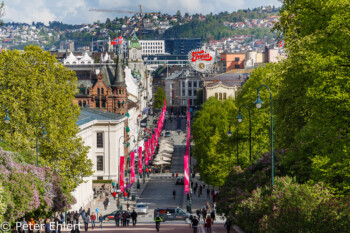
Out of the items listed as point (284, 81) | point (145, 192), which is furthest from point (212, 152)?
point (284, 81)

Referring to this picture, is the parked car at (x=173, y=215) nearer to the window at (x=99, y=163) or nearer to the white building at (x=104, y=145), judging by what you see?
the white building at (x=104, y=145)

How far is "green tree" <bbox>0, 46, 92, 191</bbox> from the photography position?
54.9 metres

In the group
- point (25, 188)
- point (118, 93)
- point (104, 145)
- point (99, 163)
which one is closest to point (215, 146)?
point (104, 145)

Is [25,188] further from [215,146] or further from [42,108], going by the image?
[215,146]

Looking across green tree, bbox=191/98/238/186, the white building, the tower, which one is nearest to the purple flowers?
green tree, bbox=191/98/238/186

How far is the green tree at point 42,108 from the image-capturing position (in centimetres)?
5488

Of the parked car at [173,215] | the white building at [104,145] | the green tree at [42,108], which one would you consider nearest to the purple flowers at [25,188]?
the green tree at [42,108]

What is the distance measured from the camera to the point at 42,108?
5616 centimetres

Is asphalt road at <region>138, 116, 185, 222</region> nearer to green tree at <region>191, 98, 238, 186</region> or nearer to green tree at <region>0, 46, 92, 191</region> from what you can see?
green tree at <region>191, 98, 238, 186</region>

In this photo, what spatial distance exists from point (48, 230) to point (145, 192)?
58.8 m

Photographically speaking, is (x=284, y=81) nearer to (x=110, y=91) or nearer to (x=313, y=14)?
(x=313, y=14)

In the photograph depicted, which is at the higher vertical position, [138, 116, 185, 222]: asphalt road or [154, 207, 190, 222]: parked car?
[138, 116, 185, 222]: asphalt road

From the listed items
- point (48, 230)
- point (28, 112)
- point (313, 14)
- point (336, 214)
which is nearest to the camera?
point (336, 214)

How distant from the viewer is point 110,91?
421 ft
